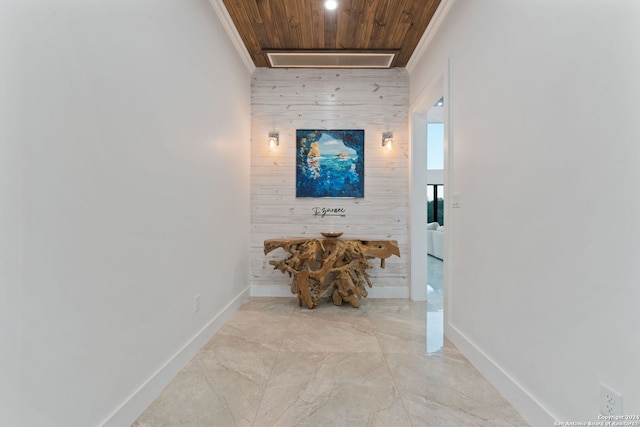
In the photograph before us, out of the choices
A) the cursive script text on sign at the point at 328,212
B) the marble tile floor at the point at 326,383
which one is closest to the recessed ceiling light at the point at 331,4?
the cursive script text on sign at the point at 328,212

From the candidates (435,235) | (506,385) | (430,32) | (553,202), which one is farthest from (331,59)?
(435,235)

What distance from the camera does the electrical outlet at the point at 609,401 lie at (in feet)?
3.54

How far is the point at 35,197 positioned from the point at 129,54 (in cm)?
84

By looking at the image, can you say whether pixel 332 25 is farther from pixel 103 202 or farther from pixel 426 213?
pixel 103 202

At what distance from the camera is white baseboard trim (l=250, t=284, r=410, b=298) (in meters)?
3.84

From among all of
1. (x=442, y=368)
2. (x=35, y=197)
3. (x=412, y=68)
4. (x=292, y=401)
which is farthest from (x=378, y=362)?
(x=412, y=68)

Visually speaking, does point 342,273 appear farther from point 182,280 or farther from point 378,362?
point 182,280

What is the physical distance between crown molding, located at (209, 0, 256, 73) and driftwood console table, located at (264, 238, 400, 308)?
2.03 metres

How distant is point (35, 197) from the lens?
1.02 meters

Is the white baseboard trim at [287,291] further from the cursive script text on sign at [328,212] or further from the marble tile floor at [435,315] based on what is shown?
the cursive script text on sign at [328,212]

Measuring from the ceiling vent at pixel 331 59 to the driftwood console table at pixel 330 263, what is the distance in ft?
6.59

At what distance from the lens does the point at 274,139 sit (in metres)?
3.79

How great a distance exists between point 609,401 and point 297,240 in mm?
2707

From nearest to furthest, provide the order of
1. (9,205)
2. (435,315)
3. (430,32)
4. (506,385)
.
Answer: (9,205) < (506,385) < (430,32) < (435,315)
